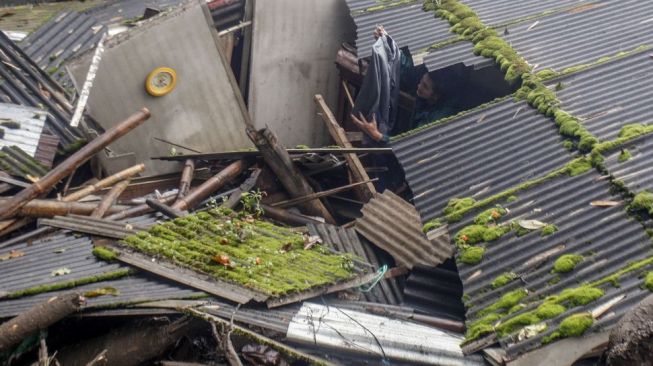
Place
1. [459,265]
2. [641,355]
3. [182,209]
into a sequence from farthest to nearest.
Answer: [182,209]
[459,265]
[641,355]

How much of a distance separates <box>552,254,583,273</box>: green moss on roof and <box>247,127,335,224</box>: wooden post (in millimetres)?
4001

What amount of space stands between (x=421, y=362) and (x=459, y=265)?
1.29 meters

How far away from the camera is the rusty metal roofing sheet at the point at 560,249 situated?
647cm

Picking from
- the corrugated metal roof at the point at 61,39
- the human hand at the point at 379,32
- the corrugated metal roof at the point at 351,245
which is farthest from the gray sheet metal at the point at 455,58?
the corrugated metal roof at the point at 61,39

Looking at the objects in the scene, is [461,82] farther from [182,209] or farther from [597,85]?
[182,209]

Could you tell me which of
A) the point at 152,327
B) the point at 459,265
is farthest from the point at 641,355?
the point at 152,327

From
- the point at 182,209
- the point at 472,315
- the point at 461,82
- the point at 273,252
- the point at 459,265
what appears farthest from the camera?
the point at 461,82

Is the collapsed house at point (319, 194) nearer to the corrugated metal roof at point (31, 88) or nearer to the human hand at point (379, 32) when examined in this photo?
the corrugated metal roof at point (31, 88)

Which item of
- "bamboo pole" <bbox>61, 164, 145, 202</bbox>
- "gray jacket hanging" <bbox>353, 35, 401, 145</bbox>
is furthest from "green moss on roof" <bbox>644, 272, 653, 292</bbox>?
"bamboo pole" <bbox>61, 164, 145, 202</bbox>

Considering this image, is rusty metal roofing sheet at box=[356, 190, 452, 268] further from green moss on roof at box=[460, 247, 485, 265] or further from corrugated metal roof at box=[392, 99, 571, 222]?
green moss on roof at box=[460, 247, 485, 265]

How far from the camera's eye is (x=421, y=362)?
640 cm

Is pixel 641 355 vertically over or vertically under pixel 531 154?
over

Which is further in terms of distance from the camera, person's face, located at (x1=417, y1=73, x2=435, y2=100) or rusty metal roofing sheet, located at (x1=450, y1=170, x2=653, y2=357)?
person's face, located at (x1=417, y1=73, x2=435, y2=100)

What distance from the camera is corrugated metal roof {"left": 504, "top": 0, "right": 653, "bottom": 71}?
382 inches
